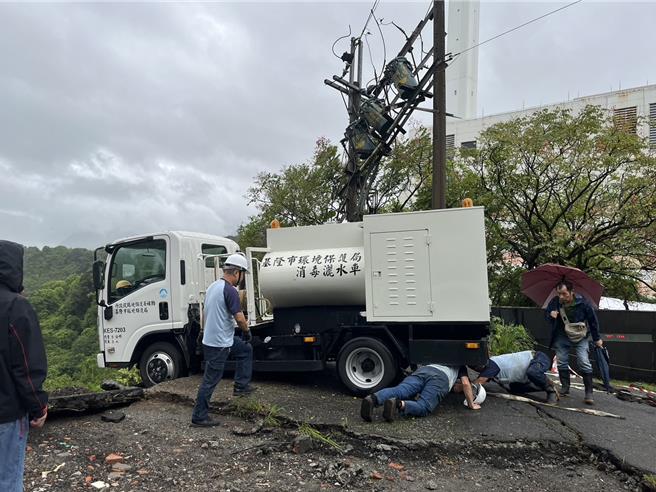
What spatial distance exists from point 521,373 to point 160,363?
495cm

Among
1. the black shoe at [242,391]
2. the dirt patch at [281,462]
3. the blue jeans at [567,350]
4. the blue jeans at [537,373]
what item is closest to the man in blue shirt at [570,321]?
the blue jeans at [567,350]

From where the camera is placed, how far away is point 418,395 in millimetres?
5199

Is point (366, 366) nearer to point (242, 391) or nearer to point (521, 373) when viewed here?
point (242, 391)

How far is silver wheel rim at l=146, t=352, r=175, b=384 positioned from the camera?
6695mm

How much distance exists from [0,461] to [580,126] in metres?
13.3

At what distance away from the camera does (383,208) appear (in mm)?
16609

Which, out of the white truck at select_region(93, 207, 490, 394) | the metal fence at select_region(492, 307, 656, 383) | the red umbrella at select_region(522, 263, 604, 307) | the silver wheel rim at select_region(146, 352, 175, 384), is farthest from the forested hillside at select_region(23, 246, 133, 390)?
the metal fence at select_region(492, 307, 656, 383)

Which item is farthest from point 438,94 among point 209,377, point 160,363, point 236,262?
point 160,363

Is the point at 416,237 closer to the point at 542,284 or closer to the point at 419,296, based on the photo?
the point at 419,296

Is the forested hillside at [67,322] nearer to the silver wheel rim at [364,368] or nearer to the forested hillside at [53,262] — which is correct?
the forested hillside at [53,262]

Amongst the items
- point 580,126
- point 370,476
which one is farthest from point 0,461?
point 580,126

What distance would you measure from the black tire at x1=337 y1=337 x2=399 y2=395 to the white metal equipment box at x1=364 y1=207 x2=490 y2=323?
1.35 ft

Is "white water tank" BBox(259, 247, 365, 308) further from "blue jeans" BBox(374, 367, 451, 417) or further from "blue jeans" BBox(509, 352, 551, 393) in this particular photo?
"blue jeans" BBox(509, 352, 551, 393)

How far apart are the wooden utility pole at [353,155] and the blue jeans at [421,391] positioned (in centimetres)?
594
